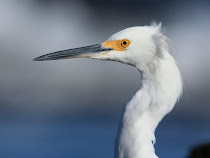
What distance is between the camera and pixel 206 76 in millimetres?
14406

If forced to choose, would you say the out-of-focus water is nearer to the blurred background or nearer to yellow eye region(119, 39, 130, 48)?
the blurred background

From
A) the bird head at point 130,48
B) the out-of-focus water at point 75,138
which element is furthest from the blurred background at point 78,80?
the bird head at point 130,48

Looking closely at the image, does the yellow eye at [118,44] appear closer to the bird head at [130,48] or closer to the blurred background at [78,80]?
the bird head at [130,48]

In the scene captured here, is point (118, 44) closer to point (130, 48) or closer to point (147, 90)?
point (130, 48)

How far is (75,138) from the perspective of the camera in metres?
9.14

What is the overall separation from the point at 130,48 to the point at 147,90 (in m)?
0.32

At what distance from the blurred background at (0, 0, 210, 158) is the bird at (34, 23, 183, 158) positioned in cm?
532

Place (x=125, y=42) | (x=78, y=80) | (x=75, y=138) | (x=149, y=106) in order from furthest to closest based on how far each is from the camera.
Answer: (x=78, y=80)
(x=75, y=138)
(x=125, y=42)
(x=149, y=106)

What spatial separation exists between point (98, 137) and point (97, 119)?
1528 millimetres

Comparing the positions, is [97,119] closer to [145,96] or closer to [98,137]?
[98,137]

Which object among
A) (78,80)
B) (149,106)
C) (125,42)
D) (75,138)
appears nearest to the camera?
(149,106)

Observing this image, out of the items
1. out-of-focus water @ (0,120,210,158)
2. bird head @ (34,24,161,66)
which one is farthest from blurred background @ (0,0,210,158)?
bird head @ (34,24,161,66)

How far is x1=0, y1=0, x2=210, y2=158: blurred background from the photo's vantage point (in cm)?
922

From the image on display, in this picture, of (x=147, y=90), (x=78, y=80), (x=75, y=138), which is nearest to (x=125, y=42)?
Answer: (x=147, y=90)
